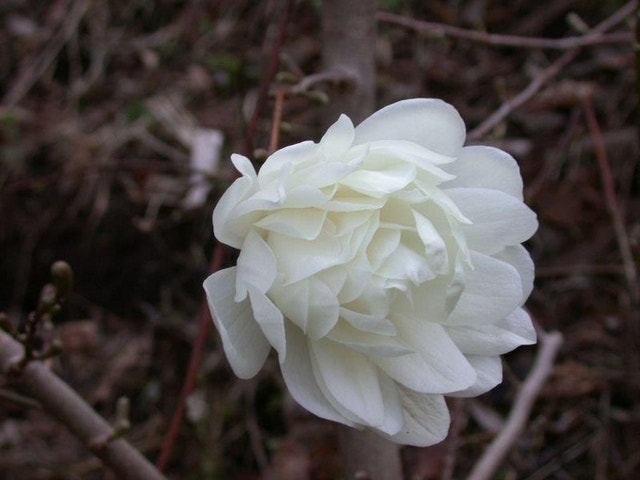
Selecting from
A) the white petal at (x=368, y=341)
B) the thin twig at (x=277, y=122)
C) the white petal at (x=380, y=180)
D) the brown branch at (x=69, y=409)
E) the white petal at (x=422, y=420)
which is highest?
the white petal at (x=380, y=180)

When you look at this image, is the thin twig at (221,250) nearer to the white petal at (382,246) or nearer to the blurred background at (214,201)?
the blurred background at (214,201)

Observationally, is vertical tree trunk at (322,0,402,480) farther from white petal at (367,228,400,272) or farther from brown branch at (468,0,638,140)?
white petal at (367,228,400,272)

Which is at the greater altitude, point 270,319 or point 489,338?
point 270,319

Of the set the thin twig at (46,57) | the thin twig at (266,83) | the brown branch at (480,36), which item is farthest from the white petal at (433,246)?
the thin twig at (46,57)

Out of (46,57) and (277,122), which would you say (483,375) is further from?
(46,57)

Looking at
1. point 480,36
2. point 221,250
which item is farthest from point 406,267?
point 480,36

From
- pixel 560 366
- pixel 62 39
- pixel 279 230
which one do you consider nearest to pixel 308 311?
pixel 279 230
